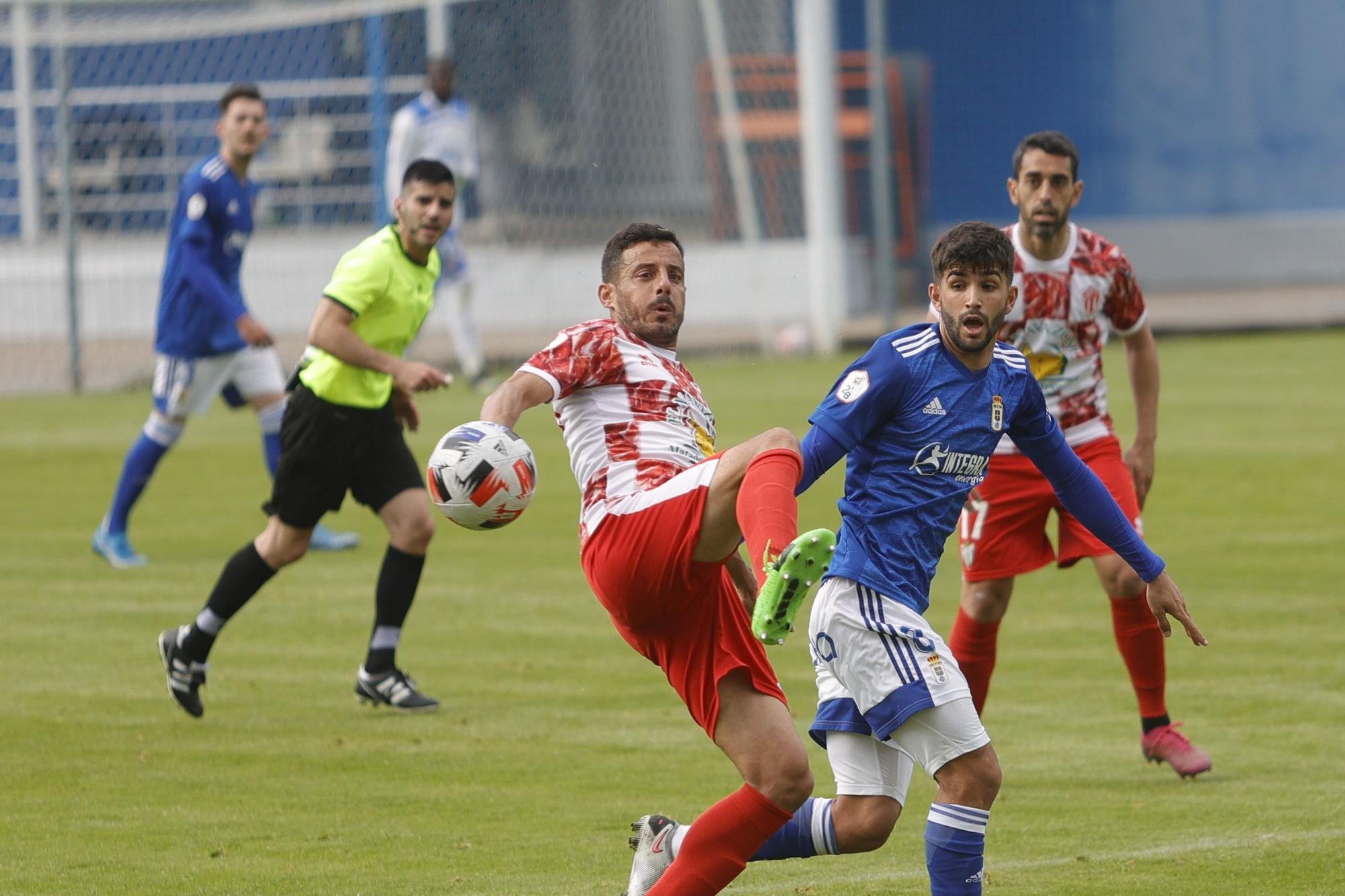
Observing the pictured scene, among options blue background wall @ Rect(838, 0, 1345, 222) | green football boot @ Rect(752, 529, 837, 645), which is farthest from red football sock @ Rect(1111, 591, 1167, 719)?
blue background wall @ Rect(838, 0, 1345, 222)

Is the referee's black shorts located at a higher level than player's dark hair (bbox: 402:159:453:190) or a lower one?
lower

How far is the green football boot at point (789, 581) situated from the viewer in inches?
145

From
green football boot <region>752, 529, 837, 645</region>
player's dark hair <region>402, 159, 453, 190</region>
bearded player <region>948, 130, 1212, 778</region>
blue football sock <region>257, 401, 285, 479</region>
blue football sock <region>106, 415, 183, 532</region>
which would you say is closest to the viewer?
green football boot <region>752, 529, 837, 645</region>

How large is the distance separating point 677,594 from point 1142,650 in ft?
7.97

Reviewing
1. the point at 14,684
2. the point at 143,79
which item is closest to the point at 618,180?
the point at 143,79

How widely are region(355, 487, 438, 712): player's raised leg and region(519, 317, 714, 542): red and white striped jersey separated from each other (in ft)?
8.81

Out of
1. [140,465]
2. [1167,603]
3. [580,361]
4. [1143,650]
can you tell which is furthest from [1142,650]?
[140,465]

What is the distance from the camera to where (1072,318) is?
256 inches

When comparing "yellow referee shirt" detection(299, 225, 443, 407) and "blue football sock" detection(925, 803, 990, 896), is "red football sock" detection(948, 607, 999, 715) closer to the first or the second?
"blue football sock" detection(925, 803, 990, 896)

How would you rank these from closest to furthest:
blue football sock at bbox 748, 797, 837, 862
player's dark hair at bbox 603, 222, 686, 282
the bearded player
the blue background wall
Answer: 1. blue football sock at bbox 748, 797, 837, 862
2. player's dark hair at bbox 603, 222, 686, 282
3. the bearded player
4. the blue background wall

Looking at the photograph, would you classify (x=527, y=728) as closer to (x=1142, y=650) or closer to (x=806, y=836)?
(x=1142, y=650)

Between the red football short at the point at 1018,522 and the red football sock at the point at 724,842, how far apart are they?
212 cm

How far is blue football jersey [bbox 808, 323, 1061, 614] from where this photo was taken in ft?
14.9

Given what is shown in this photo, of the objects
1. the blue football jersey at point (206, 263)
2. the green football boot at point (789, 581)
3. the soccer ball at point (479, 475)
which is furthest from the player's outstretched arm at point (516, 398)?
the blue football jersey at point (206, 263)
